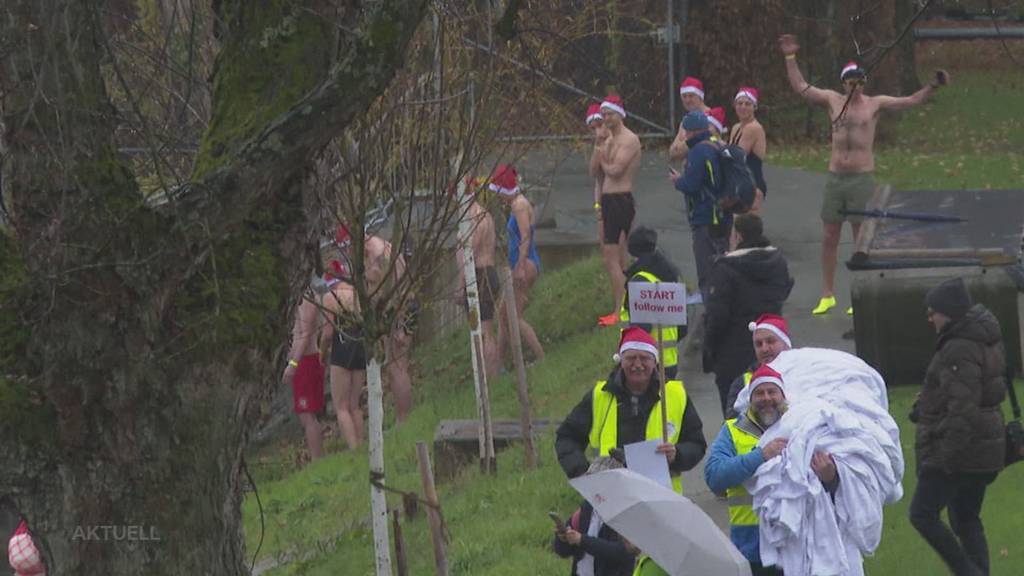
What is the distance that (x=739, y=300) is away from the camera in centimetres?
1018

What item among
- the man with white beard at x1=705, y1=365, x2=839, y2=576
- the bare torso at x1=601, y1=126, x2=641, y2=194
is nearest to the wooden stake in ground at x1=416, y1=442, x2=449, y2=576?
the man with white beard at x1=705, y1=365, x2=839, y2=576

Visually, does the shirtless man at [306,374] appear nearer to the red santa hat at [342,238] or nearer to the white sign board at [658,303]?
the red santa hat at [342,238]

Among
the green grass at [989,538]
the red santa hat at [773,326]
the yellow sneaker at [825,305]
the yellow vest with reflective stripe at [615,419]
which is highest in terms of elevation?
the red santa hat at [773,326]

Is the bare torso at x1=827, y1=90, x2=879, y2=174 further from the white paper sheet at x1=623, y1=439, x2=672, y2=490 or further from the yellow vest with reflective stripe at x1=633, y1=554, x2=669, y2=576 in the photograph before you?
the yellow vest with reflective stripe at x1=633, y1=554, x2=669, y2=576

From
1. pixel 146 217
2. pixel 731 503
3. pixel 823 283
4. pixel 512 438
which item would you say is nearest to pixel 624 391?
pixel 731 503

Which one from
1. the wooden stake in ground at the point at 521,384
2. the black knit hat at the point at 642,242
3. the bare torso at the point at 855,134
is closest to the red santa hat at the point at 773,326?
the black knit hat at the point at 642,242

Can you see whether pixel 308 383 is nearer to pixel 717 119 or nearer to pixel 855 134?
pixel 717 119

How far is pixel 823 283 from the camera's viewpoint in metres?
14.7

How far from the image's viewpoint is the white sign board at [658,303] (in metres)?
8.22

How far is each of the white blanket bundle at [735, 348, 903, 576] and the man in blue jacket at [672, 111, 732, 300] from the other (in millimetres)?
5330

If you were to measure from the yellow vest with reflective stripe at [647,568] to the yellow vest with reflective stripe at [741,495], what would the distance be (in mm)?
449

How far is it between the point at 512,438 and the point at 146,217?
677cm

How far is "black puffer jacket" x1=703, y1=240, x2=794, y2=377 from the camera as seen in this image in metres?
10.1

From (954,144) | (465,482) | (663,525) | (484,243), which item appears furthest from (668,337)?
(954,144)
